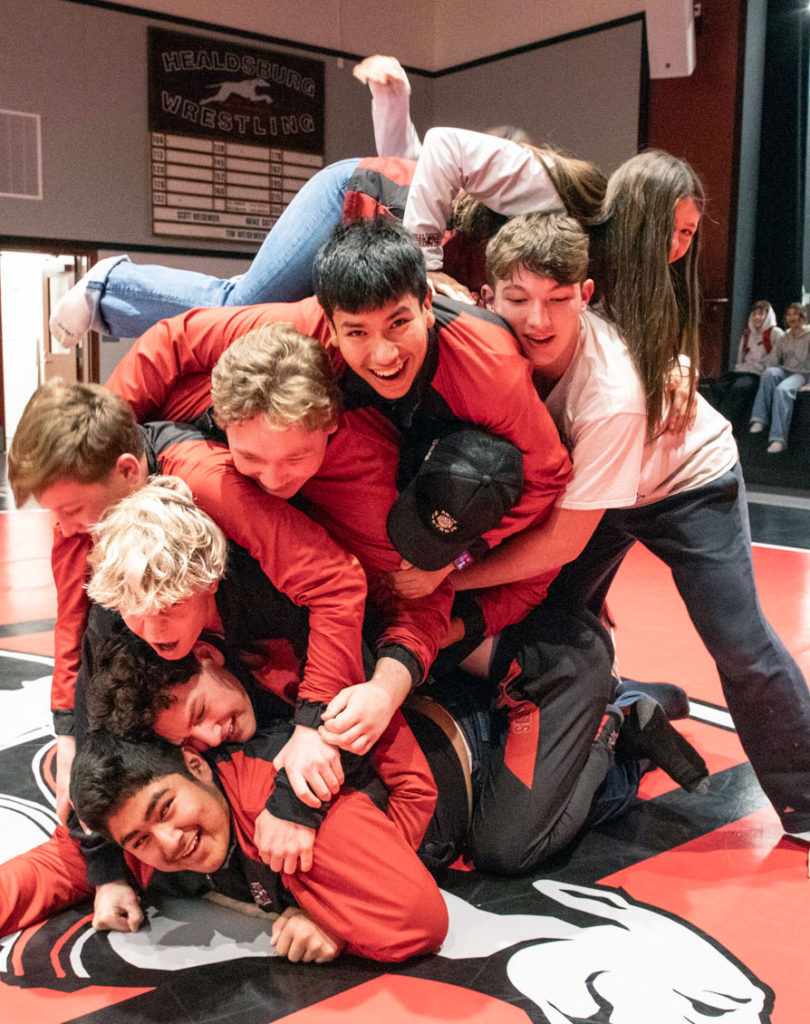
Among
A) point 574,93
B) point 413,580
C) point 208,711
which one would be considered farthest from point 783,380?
point 208,711

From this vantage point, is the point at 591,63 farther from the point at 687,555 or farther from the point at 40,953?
the point at 40,953

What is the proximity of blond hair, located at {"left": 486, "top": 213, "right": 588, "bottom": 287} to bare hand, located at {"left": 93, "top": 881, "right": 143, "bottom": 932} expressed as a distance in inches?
54.9

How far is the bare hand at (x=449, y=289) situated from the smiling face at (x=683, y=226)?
0.44m

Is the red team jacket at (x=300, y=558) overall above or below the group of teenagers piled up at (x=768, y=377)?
below

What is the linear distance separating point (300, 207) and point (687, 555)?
134cm

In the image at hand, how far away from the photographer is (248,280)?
8.43ft

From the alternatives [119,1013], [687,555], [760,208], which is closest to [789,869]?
[687,555]

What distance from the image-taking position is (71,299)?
2.61 meters

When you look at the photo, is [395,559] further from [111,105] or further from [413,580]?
[111,105]

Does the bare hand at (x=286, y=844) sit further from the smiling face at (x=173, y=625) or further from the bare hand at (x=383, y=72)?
the bare hand at (x=383, y=72)

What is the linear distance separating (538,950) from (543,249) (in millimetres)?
1299

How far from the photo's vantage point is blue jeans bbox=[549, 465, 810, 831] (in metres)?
2.13

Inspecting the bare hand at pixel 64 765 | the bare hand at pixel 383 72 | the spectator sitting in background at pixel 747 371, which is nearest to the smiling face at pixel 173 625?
the bare hand at pixel 64 765

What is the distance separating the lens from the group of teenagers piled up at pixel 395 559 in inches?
67.1
